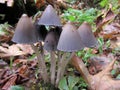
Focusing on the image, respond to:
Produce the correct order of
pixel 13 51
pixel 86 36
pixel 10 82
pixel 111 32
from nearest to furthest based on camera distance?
pixel 86 36 < pixel 10 82 < pixel 13 51 < pixel 111 32

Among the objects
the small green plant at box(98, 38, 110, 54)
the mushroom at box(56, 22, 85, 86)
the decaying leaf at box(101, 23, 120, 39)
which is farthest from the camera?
the decaying leaf at box(101, 23, 120, 39)

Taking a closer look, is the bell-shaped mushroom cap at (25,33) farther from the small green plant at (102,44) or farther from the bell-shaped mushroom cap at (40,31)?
the small green plant at (102,44)

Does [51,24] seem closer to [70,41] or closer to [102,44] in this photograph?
[70,41]

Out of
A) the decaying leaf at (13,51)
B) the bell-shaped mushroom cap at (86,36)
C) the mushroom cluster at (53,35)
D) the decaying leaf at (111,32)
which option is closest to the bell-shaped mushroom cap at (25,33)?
the mushroom cluster at (53,35)

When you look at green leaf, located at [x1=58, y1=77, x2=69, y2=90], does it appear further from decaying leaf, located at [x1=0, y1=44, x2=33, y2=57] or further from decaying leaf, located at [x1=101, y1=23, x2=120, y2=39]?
decaying leaf, located at [x1=101, y1=23, x2=120, y2=39]

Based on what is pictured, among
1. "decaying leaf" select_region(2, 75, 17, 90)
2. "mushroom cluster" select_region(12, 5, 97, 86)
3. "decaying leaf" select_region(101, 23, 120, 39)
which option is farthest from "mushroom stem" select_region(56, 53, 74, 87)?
"decaying leaf" select_region(101, 23, 120, 39)

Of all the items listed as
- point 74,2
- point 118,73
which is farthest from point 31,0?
point 118,73

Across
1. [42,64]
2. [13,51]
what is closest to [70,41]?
[42,64]

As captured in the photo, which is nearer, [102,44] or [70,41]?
[70,41]
